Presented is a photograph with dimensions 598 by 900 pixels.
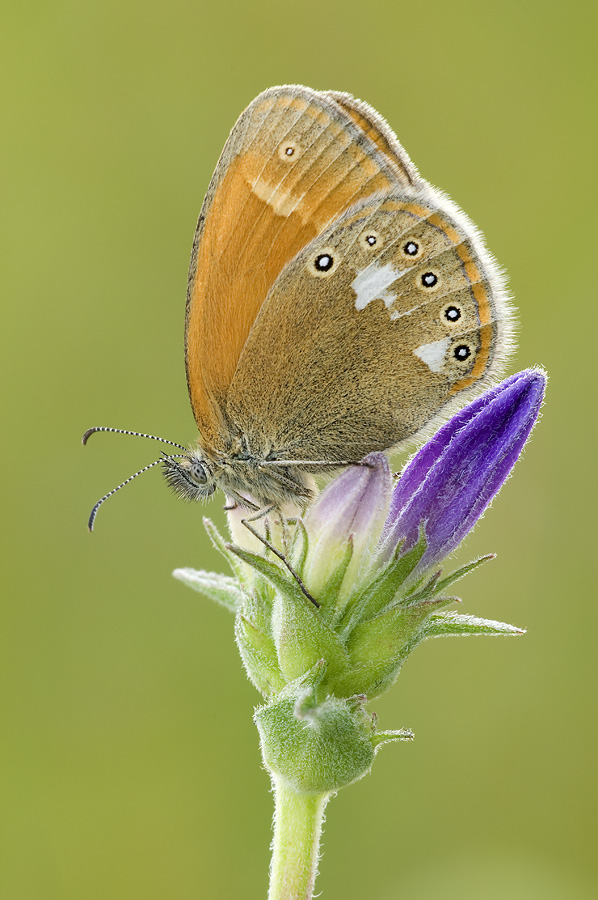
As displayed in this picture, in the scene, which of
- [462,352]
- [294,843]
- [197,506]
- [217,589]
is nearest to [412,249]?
[462,352]

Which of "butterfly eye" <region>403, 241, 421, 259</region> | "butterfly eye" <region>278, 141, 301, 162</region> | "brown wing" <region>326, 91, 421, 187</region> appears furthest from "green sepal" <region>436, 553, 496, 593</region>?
"butterfly eye" <region>278, 141, 301, 162</region>

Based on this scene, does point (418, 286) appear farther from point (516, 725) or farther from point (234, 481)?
point (516, 725)

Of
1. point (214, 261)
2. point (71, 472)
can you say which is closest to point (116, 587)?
point (71, 472)

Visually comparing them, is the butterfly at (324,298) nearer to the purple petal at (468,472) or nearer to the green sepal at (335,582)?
the purple petal at (468,472)

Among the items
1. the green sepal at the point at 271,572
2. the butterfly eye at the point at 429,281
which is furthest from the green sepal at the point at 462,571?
the butterfly eye at the point at 429,281

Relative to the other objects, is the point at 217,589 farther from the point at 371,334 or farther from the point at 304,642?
the point at 371,334
